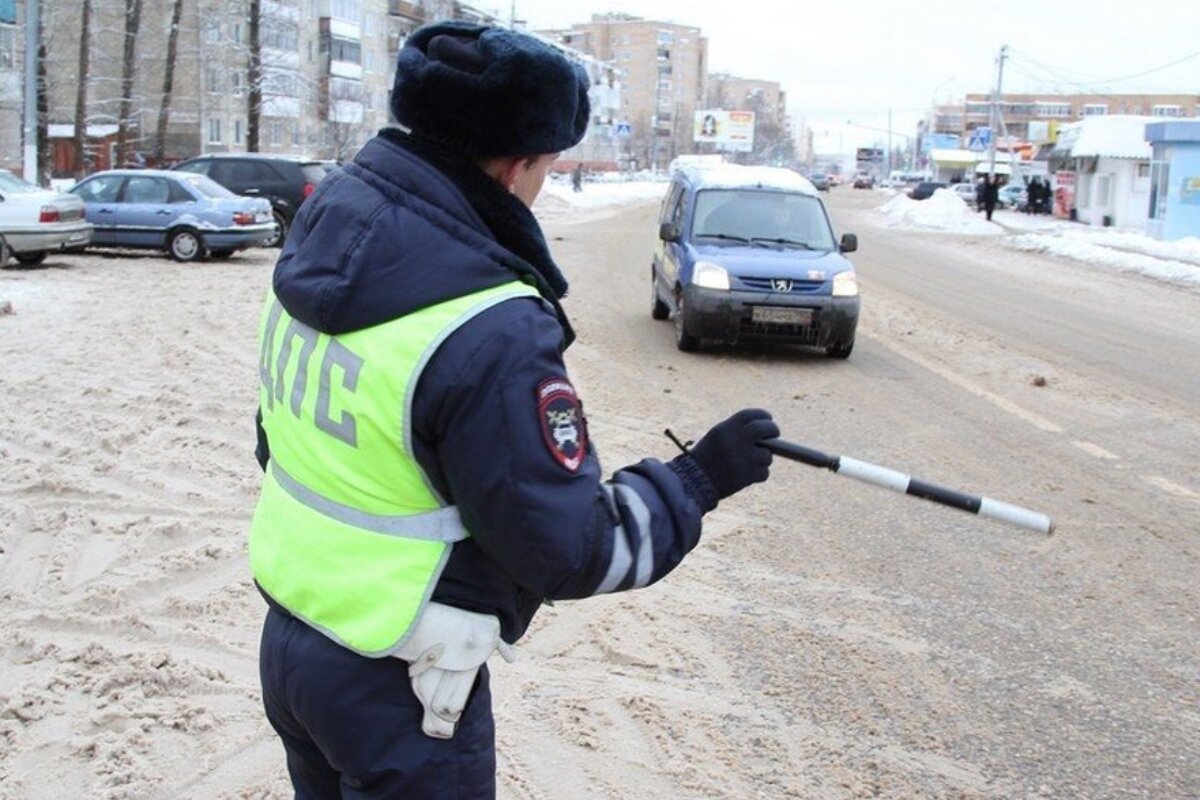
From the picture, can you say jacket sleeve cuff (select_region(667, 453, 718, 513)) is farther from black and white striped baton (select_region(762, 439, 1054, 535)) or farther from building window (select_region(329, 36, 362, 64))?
building window (select_region(329, 36, 362, 64))

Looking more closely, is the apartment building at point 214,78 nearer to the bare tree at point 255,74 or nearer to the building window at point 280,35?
the building window at point 280,35

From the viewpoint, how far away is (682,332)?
12656mm

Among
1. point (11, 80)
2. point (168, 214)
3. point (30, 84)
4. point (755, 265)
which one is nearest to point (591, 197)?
point (11, 80)

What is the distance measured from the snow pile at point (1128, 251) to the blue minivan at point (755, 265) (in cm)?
1307

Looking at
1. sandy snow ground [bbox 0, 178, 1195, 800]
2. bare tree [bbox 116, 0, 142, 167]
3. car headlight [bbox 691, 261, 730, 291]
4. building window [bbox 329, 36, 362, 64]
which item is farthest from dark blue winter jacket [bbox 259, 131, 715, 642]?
building window [bbox 329, 36, 362, 64]

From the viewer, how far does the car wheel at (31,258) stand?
19.1 m

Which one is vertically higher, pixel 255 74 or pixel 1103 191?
pixel 255 74

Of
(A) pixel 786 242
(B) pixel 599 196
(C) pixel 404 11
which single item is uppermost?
(C) pixel 404 11

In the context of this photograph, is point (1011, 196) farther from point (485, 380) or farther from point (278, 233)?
point (485, 380)

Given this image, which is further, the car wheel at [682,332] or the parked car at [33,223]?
the parked car at [33,223]

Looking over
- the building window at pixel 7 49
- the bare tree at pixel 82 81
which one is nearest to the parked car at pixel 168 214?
the bare tree at pixel 82 81

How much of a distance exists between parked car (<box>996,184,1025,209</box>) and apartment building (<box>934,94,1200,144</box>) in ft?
259

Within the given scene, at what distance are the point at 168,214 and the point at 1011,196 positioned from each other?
2234 inches

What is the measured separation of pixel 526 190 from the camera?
2133 mm
